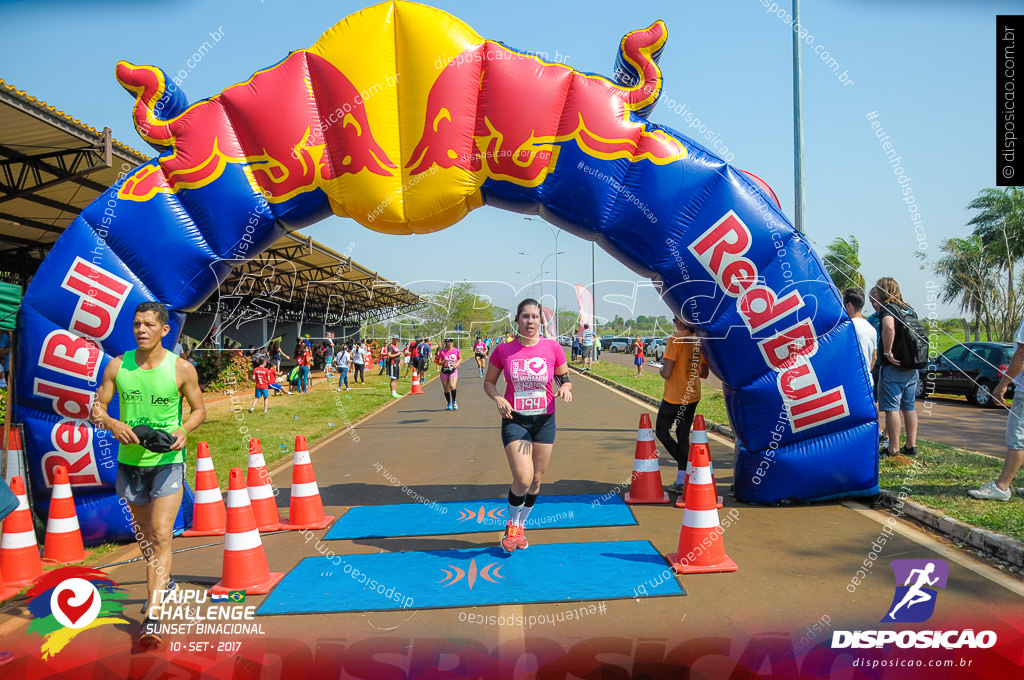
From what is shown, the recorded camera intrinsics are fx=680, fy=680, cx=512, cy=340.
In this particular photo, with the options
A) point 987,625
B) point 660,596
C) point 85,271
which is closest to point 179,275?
point 85,271

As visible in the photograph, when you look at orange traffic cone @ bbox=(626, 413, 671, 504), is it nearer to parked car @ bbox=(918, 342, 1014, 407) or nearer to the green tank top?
the green tank top

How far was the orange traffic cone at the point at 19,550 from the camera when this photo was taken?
5121 mm

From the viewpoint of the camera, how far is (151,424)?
427 centimetres

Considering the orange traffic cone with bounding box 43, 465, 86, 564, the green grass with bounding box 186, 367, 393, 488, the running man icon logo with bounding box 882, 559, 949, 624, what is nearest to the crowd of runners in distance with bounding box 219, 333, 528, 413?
the green grass with bounding box 186, 367, 393, 488

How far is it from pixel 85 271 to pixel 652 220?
16.9ft

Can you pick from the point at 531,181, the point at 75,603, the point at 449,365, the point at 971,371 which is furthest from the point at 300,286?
the point at 75,603

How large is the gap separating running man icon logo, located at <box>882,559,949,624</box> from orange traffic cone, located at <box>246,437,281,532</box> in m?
4.99

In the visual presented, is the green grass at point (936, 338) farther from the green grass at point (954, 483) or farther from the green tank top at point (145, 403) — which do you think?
the green tank top at point (145, 403)

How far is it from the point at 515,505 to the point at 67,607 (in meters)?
3.12

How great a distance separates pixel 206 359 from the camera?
63.5 feet

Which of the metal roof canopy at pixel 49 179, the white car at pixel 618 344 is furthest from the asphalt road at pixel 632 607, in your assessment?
the white car at pixel 618 344

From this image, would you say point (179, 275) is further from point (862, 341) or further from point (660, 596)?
point (862, 341)

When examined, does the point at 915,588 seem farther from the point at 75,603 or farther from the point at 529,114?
the point at 75,603

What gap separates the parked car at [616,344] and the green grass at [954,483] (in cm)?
5608
